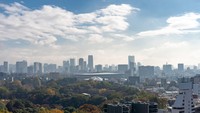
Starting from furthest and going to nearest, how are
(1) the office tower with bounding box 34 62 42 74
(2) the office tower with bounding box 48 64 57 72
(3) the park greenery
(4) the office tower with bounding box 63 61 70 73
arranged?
(2) the office tower with bounding box 48 64 57 72, (4) the office tower with bounding box 63 61 70 73, (1) the office tower with bounding box 34 62 42 74, (3) the park greenery

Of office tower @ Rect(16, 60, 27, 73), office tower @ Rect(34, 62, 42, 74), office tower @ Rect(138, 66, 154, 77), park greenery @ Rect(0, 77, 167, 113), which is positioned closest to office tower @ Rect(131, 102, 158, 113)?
park greenery @ Rect(0, 77, 167, 113)

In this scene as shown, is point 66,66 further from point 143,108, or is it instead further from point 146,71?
point 143,108

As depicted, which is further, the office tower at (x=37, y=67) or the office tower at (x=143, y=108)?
the office tower at (x=37, y=67)

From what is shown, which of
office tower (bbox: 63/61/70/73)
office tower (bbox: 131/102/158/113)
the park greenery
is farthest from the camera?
office tower (bbox: 63/61/70/73)

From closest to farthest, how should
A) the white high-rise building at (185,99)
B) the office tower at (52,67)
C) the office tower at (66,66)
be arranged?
the white high-rise building at (185,99) → the office tower at (66,66) → the office tower at (52,67)

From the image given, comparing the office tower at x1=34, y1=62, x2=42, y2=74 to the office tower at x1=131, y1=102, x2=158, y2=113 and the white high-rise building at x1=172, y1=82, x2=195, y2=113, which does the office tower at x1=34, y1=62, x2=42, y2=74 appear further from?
the white high-rise building at x1=172, y1=82, x2=195, y2=113

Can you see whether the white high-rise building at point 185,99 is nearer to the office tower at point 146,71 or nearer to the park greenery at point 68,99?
the park greenery at point 68,99

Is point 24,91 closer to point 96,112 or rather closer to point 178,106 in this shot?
point 96,112

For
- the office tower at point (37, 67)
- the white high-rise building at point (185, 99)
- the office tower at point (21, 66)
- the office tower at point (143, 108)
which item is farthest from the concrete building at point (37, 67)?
the white high-rise building at point (185, 99)

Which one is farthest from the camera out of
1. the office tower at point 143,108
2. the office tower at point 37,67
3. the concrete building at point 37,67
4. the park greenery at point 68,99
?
the office tower at point 37,67

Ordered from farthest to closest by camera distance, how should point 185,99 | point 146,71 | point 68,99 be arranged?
point 146,71 → point 68,99 → point 185,99

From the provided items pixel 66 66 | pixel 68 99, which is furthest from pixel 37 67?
pixel 68 99

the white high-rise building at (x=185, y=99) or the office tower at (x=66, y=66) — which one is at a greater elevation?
the office tower at (x=66, y=66)

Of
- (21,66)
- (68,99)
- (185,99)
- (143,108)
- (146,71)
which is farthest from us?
(21,66)
